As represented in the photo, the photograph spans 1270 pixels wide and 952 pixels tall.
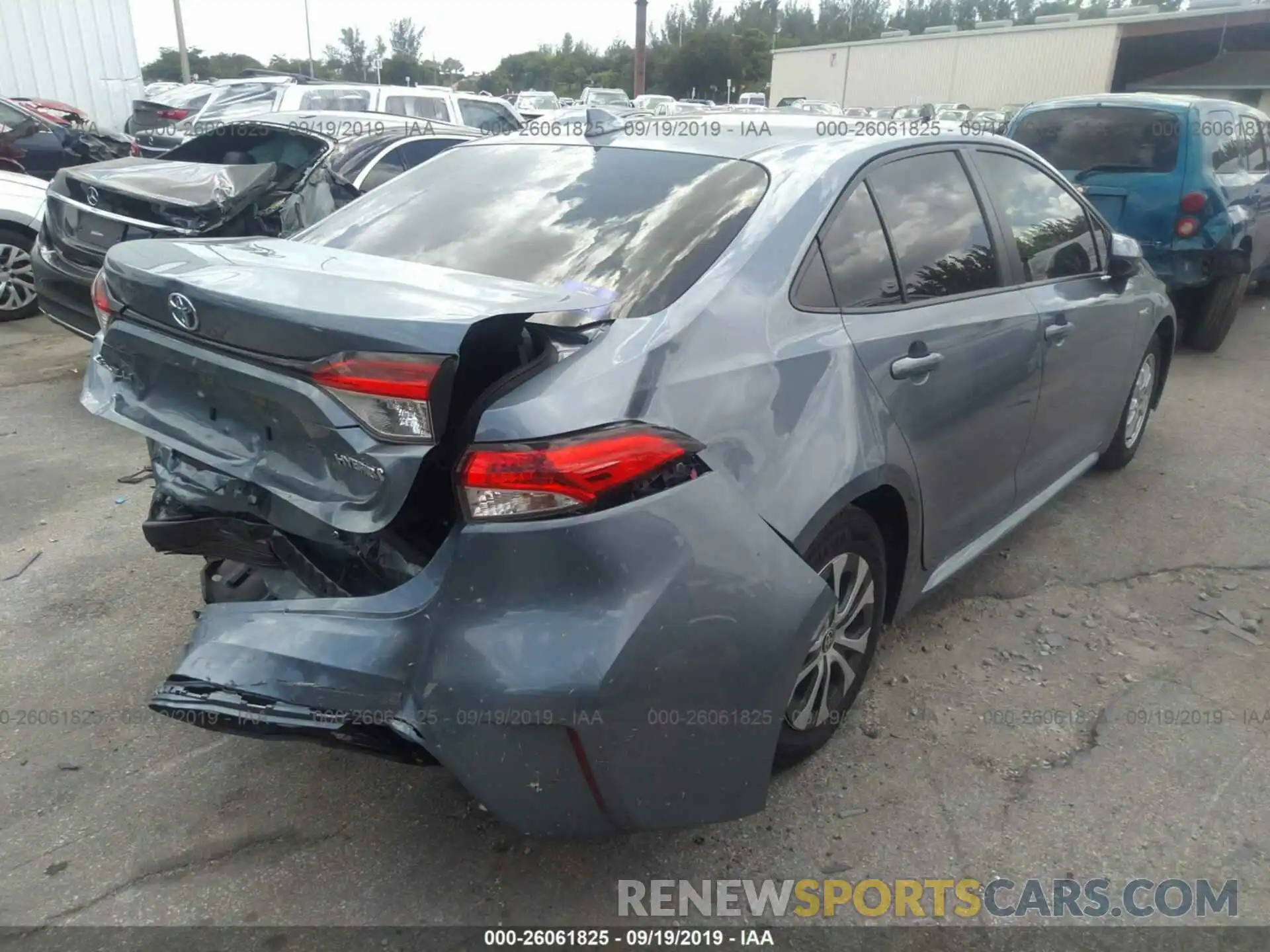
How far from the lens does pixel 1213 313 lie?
23.1ft

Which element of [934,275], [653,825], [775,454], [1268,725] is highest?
[934,275]

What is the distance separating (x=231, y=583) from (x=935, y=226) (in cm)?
229

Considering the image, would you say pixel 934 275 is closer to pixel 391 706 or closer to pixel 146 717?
pixel 391 706

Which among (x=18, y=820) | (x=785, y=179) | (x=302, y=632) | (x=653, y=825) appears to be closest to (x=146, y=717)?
(x=18, y=820)

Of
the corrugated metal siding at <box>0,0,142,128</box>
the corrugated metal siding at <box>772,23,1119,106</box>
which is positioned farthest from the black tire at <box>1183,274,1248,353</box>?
the corrugated metal siding at <box>772,23,1119,106</box>

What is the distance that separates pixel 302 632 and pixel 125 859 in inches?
34.1

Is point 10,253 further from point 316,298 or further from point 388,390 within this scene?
point 388,390

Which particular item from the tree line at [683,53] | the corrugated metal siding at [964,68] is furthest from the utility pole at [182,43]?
the corrugated metal siding at [964,68]

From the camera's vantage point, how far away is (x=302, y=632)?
6.43 ft

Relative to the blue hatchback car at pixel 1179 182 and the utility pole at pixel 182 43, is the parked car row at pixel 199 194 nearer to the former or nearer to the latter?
the blue hatchback car at pixel 1179 182

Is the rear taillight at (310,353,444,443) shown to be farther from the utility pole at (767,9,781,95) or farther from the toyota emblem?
the utility pole at (767,9,781,95)

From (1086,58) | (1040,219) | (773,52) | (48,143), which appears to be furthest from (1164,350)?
(773,52)

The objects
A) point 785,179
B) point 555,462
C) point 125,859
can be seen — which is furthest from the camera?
point 785,179

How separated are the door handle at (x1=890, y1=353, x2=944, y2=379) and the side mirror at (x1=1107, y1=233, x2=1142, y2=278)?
1.63 meters
